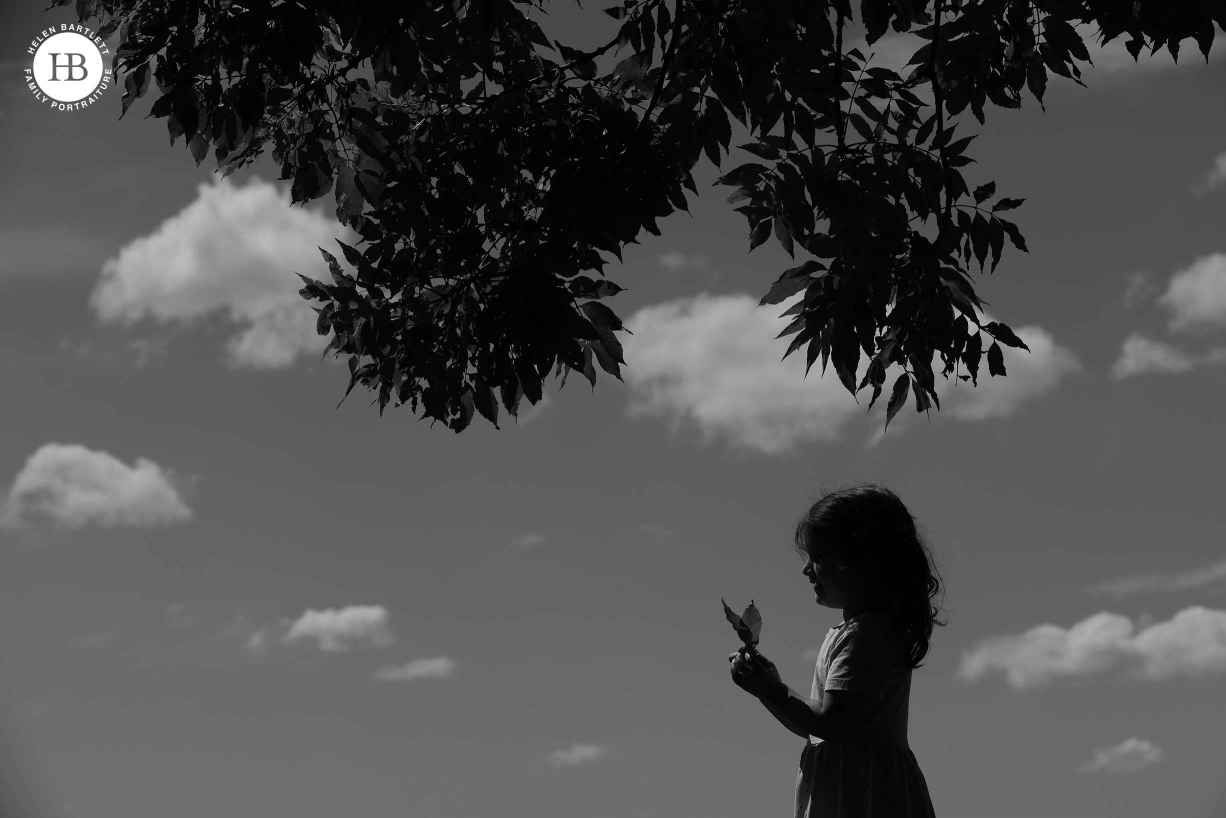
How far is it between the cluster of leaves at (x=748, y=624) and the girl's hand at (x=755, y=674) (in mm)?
39

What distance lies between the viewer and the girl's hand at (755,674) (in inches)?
149

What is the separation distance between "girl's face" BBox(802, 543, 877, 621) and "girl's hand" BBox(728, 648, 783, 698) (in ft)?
1.34

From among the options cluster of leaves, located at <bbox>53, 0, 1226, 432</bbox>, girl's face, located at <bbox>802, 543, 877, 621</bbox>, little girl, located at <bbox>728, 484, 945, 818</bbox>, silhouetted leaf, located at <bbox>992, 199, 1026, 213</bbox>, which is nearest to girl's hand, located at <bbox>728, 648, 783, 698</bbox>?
little girl, located at <bbox>728, 484, 945, 818</bbox>

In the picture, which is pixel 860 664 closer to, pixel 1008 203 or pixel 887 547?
pixel 887 547

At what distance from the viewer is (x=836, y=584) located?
4.09m

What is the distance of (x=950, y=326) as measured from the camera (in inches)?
227

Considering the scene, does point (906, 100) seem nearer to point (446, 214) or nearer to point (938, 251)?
point (938, 251)

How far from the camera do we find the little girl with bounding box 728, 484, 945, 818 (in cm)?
385

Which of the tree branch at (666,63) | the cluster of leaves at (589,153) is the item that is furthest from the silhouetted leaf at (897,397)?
the tree branch at (666,63)

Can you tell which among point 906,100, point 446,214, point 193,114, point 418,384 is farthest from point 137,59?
point 906,100

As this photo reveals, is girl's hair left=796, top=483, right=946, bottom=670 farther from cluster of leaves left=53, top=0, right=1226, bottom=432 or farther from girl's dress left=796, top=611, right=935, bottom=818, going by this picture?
cluster of leaves left=53, top=0, right=1226, bottom=432

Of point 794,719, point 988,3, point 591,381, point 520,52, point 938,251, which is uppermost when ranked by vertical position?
point 520,52

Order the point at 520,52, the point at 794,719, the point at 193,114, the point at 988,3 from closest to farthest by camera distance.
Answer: the point at 794,719, the point at 193,114, the point at 988,3, the point at 520,52

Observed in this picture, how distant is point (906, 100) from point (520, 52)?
2.19 meters
